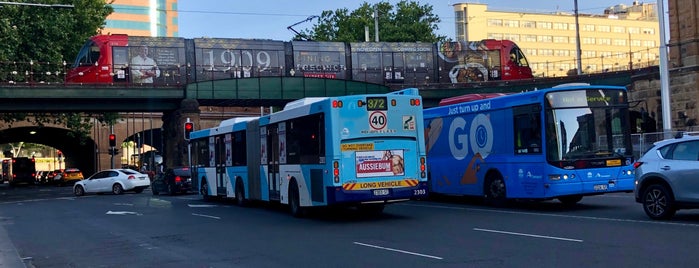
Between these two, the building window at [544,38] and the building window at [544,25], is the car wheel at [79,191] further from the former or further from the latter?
the building window at [544,25]

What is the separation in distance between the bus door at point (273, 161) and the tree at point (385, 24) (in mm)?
52165

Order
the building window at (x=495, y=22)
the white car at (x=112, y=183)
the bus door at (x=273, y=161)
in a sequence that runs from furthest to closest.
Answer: the building window at (x=495, y=22)
the white car at (x=112, y=183)
the bus door at (x=273, y=161)

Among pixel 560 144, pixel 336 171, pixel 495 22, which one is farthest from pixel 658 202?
pixel 495 22

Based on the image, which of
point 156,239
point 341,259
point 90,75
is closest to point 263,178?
point 156,239

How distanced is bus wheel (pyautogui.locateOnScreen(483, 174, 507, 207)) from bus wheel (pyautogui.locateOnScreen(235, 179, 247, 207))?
26.4 ft

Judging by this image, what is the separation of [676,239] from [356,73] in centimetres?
3653

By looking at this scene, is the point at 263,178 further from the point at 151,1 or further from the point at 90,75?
the point at 151,1

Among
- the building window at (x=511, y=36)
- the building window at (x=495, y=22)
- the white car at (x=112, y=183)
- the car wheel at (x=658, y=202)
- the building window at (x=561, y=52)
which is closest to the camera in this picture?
the car wheel at (x=658, y=202)

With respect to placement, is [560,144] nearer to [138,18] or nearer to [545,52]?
[138,18]

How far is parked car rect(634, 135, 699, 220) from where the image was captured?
13883 millimetres

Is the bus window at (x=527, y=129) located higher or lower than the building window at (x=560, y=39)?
lower

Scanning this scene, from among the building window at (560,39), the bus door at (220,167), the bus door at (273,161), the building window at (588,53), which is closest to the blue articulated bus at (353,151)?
the bus door at (273,161)

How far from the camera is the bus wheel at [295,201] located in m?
18.7

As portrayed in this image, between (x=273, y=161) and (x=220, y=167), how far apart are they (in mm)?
6246
